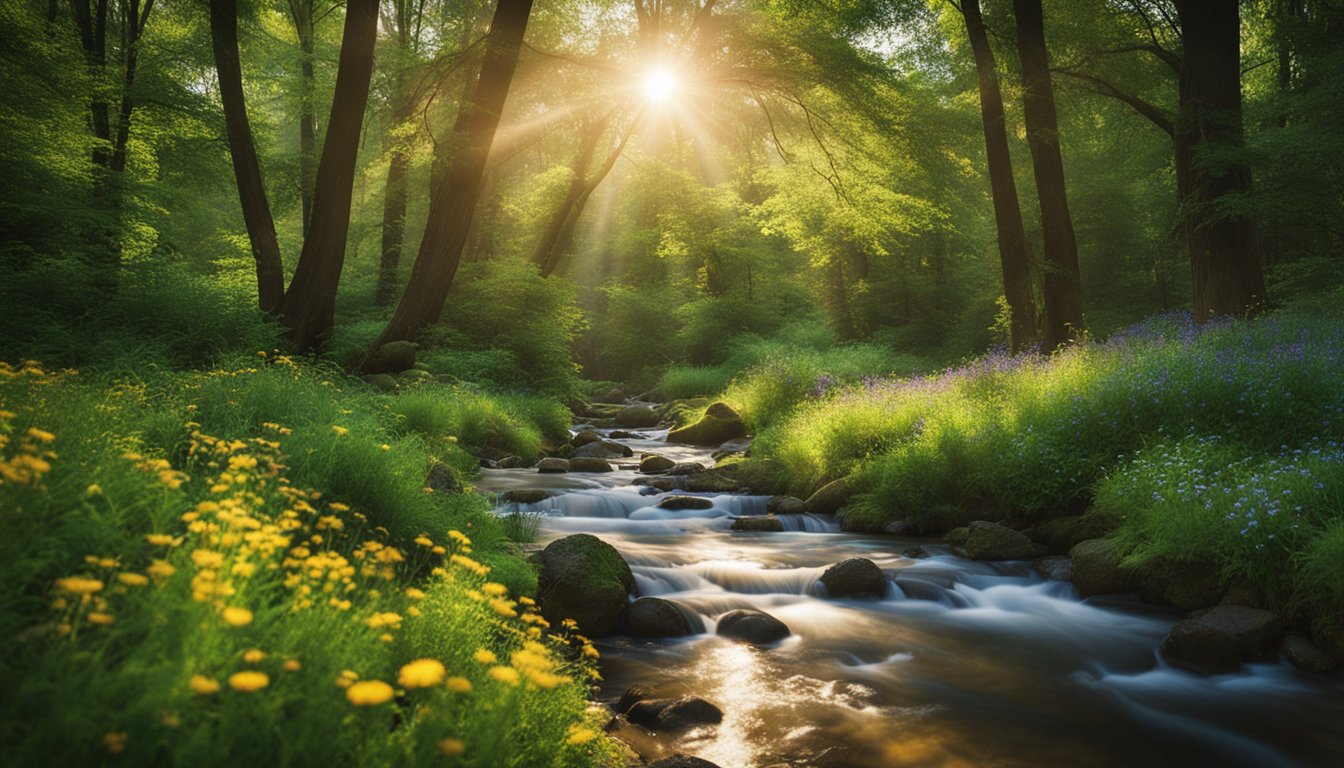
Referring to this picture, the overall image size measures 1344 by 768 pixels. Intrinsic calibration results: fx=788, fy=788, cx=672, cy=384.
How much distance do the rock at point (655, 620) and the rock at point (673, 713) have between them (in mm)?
1356

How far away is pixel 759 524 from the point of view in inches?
387

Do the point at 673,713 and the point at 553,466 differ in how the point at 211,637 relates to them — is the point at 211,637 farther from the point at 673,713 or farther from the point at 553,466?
the point at 553,466

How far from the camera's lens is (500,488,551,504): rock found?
9.91 m

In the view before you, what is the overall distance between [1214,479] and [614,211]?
107 feet

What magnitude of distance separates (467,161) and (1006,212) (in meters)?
9.29

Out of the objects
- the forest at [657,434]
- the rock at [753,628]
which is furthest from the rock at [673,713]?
the rock at [753,628]

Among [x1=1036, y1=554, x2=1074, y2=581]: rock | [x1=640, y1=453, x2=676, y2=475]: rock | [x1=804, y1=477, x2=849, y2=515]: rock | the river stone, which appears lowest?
[x1=1036, y1=554, x2=1074, y2=581]: rock

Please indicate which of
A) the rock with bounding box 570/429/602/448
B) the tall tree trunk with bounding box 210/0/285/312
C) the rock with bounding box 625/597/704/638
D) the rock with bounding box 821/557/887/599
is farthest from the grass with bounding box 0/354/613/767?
the rock with bounding box 570/429/602/448

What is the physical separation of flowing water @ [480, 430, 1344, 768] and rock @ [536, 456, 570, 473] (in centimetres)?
432

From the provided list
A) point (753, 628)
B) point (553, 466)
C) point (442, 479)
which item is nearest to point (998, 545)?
point (753, 628)

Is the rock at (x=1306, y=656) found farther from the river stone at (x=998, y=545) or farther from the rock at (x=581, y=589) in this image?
the rock at (x=581, y=589)

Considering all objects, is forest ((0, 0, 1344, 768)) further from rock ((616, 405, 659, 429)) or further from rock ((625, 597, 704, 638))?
rock ((616, 405, 659, 429))

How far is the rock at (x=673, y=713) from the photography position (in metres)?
4.54

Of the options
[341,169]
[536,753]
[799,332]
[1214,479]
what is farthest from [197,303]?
[799,332]
